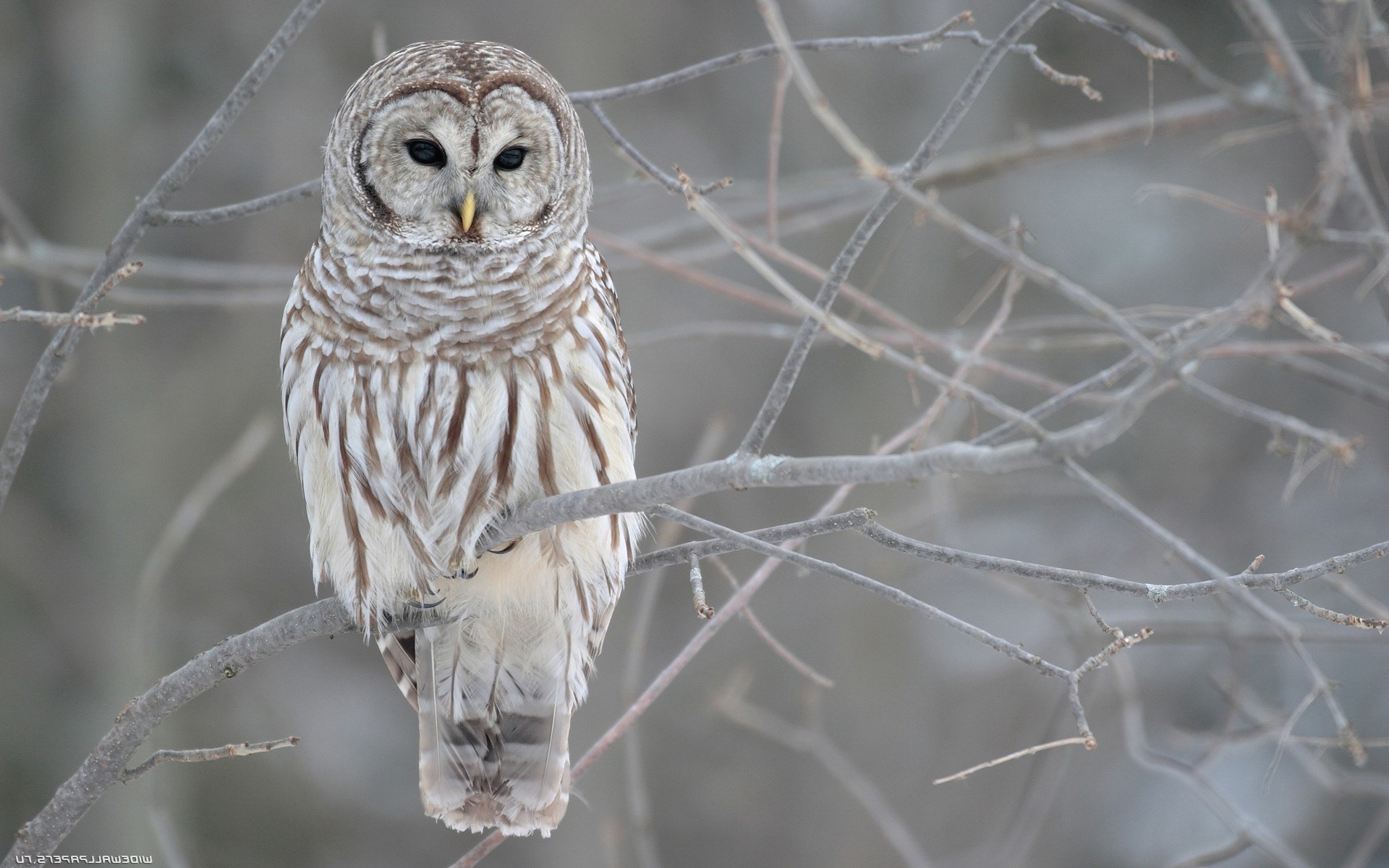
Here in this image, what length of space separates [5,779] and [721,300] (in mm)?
4854

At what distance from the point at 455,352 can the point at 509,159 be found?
614 millimetres

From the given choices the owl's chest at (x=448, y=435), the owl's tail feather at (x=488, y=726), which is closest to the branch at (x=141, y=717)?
the owl's chest at (x=448, y=435)

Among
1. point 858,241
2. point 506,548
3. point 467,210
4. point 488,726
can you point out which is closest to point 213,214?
point 467,210

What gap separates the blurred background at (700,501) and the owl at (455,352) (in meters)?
3.21

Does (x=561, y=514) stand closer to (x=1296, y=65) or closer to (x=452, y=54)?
(x=452, y=54)

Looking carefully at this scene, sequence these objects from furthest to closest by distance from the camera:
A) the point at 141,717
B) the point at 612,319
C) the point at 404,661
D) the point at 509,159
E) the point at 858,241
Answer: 1. the point at 404,661
2. the point at 612,319
3. the point at 509,159
4. the point at 141,717
5. the point at 858,241

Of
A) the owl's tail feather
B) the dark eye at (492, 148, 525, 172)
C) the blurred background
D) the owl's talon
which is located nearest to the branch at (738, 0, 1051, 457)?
the owl's talon

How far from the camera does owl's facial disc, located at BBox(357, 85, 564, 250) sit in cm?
334

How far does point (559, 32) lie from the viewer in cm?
688

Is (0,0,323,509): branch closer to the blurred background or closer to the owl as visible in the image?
the owl

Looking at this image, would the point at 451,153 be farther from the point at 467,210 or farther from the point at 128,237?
the point at 128,237

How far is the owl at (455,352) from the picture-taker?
10.6ft

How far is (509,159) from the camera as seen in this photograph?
11.3 ft

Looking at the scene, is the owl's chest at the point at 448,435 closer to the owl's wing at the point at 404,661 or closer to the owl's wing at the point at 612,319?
the owl's wing at the point at 612,319
